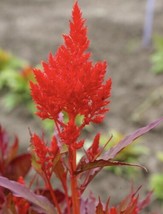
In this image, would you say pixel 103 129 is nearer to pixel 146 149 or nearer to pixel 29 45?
pixel 146 149

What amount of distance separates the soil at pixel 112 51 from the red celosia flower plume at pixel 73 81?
3083 mm

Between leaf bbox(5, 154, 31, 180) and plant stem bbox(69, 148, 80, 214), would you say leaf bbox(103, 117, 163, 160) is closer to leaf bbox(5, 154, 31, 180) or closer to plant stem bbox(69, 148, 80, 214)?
plant stem bbox(69, 148, 80, 214)

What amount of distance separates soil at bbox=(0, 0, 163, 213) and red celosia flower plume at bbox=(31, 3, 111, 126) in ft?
10.1

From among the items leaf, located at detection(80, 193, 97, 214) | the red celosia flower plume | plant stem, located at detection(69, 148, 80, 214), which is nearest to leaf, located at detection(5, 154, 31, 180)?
leaf, located at detection(80, 193, 97, 214)

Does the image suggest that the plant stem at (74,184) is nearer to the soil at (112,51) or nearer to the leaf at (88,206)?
the leaf at (88,206)

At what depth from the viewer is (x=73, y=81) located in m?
1.33

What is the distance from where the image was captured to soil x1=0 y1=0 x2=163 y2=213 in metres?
5.24

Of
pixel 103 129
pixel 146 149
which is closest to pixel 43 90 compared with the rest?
pixel 146 149

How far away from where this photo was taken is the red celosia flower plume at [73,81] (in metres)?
1.33

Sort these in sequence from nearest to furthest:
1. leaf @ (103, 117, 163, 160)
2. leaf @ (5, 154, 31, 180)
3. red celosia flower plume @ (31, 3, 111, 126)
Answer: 1. red celosia flower plume @ (31, 3, 111, 126)
2. leaf @ (103, 117, 163, 160)
3. leaf @ (5, 154, 31, 180)

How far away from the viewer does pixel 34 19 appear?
9.10 m

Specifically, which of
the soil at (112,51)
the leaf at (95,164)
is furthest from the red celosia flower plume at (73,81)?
the soil at (112,51)

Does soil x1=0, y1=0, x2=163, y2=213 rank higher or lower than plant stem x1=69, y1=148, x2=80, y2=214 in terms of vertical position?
higher

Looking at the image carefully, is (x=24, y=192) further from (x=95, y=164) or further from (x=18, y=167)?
(x=18, y=167)
